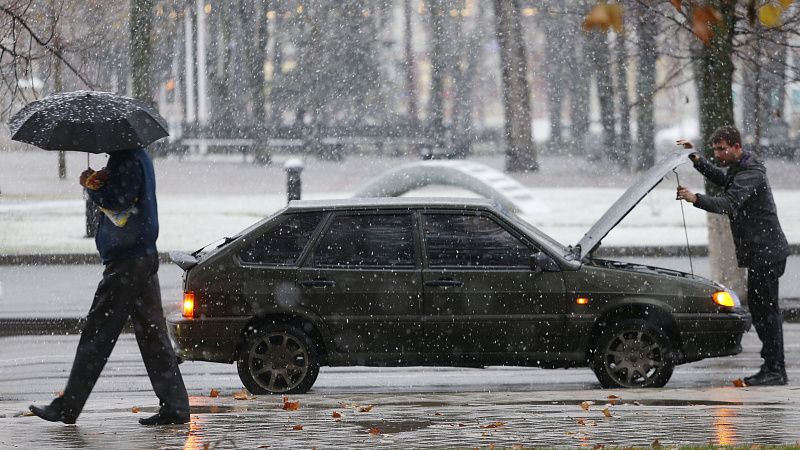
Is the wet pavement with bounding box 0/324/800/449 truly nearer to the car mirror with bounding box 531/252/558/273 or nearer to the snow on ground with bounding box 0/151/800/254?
the car mirror with bounding box 531/252/558/273

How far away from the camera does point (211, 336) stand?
32.5 feet

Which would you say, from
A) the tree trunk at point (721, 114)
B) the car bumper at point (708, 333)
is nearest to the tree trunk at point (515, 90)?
the tree trunk at point (721, 114)

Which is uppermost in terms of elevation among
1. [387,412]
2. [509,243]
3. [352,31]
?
[352,31]

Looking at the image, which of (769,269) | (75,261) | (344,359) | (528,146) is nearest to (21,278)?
(75,261)

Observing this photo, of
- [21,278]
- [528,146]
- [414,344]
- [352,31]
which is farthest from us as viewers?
[352,31]

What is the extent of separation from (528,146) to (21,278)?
95.4 ft

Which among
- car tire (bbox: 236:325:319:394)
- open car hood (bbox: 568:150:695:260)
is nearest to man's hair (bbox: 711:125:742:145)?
open car hood (bbox: 568:150:695:260)

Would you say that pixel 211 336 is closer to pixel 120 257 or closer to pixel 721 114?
pixel 120 257

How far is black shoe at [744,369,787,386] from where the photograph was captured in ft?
33.6

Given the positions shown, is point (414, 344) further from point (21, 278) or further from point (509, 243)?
point (21, 278)

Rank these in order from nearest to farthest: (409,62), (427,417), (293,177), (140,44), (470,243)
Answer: (427,417), (470,243), (293,177), (140,44), (409,62)

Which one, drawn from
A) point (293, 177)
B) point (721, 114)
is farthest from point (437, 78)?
point (721, 114)

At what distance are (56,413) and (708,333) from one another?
4.58 meters

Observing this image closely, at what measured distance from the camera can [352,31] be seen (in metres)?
59.0
